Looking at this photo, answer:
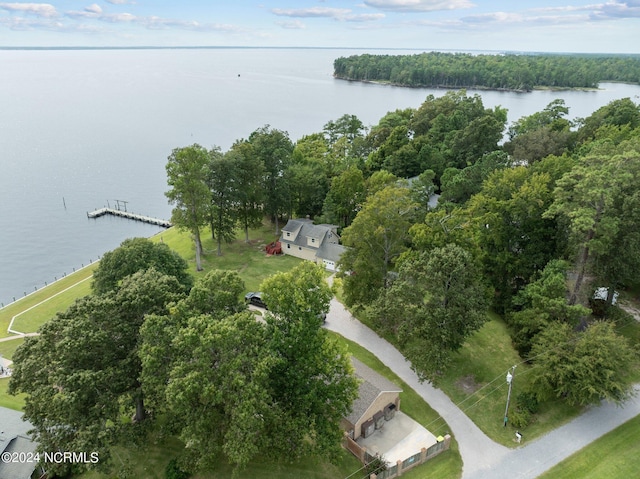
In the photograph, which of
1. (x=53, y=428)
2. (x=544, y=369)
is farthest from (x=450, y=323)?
(x=53, y=428)

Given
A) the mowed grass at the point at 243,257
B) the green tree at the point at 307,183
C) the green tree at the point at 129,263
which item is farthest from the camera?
the green tree at the point at 307,183

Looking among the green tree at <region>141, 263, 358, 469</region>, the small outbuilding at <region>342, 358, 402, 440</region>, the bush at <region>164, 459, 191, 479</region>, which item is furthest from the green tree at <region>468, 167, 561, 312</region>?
the bush at <region>164, 459, 191, 479</region>

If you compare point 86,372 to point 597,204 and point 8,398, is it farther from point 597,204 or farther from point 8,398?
point 597,204

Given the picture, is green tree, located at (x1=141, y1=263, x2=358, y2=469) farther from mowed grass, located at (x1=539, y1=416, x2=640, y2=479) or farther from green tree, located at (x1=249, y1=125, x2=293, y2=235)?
green tree, located at (x1=249, y1=125, x2=293, y2=235)

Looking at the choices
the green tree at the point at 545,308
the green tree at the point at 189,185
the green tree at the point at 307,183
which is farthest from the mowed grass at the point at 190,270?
the green tree at the point at 545,308

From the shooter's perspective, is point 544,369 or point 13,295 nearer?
point 544,369

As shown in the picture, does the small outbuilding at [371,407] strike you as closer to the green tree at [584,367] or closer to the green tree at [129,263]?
the green tree at [584,367]

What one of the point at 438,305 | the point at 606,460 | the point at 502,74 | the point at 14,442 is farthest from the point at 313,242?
the point at 502,74

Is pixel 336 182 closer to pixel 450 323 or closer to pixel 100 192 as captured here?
pixel 450 323
